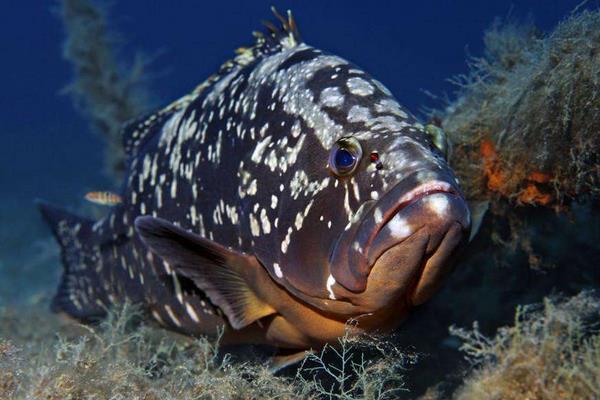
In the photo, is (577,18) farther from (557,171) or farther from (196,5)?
(196,5)

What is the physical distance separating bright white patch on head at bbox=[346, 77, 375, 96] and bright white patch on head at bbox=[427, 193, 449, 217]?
0.94 m

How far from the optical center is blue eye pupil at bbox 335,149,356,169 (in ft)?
9.04

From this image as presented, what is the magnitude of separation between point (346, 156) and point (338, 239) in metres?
0.44

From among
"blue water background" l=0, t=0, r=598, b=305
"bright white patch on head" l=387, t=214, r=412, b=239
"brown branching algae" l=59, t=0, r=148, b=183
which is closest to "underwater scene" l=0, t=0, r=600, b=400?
"bright white patch on head" l=387, t=214, r=412, b=239

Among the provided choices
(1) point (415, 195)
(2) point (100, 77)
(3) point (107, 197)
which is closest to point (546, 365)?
(1) point (415, 195)

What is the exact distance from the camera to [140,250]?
4.63 meters

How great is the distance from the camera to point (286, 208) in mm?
3117

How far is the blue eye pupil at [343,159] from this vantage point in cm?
275

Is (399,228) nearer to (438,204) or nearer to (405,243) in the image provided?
(405,243)

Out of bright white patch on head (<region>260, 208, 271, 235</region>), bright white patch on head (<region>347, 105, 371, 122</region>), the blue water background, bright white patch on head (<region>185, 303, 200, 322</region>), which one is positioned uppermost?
the blue water background

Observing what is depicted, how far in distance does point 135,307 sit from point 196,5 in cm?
13577

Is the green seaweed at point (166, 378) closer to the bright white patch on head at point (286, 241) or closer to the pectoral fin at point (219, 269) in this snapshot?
the pectoral fin at point (219, 269)

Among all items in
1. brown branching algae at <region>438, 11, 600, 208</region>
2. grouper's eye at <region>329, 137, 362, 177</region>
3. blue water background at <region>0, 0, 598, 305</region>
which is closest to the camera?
grouper's eye at <region>329, 137, 362, 177</region>

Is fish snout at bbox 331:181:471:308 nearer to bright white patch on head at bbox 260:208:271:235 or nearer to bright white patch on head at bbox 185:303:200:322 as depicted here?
bright white patch on head at bbox 260:208:271:235
